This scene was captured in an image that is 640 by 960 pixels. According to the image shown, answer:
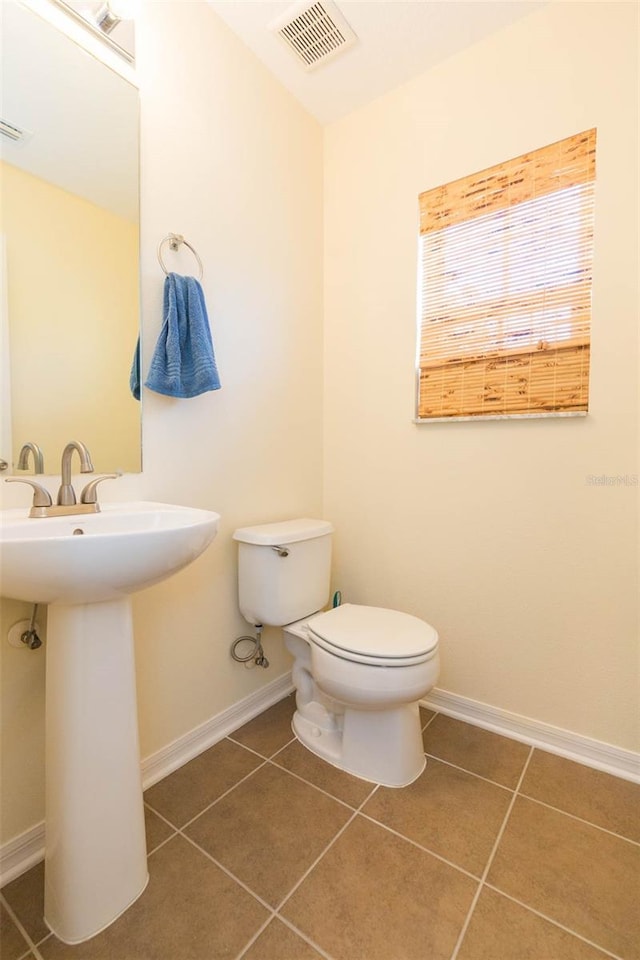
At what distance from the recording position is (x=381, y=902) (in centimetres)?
96

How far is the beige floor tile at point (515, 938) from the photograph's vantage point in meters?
0.86

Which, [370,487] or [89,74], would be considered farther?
[370,487]

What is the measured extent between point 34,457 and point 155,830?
1.03 metres

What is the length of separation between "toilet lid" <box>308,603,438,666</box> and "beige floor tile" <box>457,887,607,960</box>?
1.73 feet

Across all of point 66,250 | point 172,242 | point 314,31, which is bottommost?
point 66,250

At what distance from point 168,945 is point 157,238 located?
1728 millimetres

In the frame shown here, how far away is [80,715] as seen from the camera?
0.88 m

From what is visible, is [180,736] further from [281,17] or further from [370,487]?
[281,17]

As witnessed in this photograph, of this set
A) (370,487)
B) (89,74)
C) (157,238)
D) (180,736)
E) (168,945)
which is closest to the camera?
(168,945)

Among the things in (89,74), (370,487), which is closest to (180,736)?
(370,487)

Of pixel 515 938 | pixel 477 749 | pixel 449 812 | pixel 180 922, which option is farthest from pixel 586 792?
pixel 180 922

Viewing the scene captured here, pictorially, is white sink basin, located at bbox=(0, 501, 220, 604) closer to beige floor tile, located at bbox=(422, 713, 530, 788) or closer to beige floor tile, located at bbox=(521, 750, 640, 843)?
beige floor tile, located at bbox=(422, 713, 530, 788)

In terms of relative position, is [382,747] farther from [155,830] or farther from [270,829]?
[155,830]

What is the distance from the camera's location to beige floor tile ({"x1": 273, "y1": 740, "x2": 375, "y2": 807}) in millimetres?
1284
